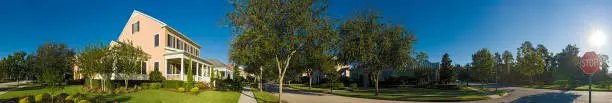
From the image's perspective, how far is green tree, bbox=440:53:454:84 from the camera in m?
32.8

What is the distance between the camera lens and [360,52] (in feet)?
64.0

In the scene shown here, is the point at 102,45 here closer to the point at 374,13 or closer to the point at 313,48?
the point at 313,48

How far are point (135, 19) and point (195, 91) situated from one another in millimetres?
14458

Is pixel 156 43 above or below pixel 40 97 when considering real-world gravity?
above

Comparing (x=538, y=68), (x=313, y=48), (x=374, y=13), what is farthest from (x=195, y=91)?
(x=538, y=68)

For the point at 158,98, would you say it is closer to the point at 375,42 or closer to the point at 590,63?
the point at 375,42

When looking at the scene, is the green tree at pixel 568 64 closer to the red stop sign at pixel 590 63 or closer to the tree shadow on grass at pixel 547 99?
the tree shadow on grass at pixel 547 99

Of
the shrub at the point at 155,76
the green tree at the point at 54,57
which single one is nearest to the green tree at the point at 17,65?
the green tree at the point at 54,57

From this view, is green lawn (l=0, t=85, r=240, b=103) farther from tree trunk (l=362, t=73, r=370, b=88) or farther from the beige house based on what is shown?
tree trunk (l=362, t=73, r=370, b=88)

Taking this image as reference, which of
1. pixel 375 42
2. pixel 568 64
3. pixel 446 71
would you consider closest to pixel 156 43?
pixel 375 42

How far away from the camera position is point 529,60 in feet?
129

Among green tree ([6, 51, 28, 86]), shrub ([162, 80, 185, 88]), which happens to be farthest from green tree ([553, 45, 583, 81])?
green tree ([6, 51, 28, 86])

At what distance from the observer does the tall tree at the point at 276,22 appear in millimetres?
13031

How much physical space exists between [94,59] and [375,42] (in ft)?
63.2
